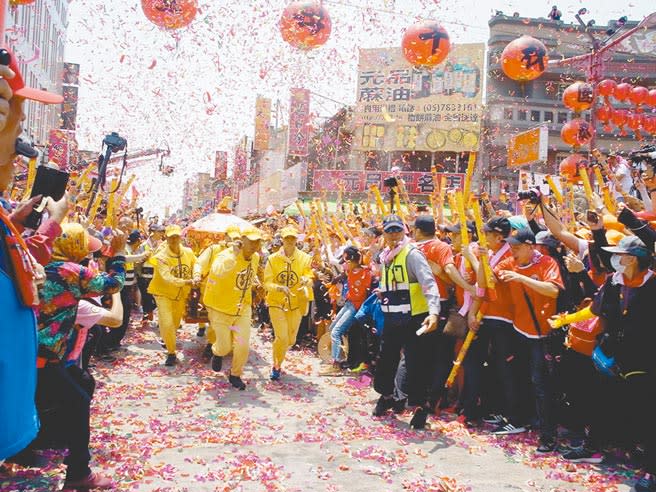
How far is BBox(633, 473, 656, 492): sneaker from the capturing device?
3.90 metres

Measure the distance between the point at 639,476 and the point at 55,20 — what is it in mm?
31940

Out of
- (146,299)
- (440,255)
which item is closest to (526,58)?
(440,255)

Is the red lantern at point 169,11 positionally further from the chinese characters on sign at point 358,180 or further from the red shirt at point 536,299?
the chinese characters on sign at point 358,180

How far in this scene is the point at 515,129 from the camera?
3291 centimetres

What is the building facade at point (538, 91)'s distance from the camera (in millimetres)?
32438

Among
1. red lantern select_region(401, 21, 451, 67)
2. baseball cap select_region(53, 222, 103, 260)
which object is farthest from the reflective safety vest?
red lantern select_region(401, 21, 451, 67)

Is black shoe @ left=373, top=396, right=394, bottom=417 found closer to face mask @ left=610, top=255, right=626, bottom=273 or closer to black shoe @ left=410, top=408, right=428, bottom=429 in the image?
black shoe @ left=410, top=408, right=428, bottom=429

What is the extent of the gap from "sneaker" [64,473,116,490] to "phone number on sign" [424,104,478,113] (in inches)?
1014

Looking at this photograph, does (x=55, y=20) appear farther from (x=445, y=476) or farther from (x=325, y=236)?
(x=445, y=476)

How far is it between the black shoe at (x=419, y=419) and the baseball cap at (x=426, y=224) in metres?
1.84

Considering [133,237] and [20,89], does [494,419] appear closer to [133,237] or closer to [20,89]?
[20,89]

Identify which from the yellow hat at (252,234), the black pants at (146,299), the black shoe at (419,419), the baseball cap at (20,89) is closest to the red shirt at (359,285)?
the yellow hat at (252,234)

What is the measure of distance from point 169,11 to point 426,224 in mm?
4059

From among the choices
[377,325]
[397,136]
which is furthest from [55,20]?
[377,325]
